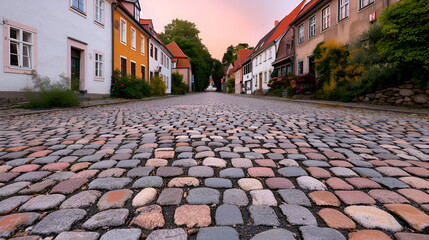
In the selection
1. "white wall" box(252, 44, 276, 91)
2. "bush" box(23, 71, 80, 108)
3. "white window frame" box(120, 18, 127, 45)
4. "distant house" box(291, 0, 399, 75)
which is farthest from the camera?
"white wall" box(252, 44, 276, 91)

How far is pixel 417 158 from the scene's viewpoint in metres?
2.90

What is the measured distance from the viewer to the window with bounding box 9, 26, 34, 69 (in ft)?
29.7

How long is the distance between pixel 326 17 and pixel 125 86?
13777 millimetres

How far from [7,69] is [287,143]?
9837mm

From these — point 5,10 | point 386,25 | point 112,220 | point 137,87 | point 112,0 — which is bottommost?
point 112,220

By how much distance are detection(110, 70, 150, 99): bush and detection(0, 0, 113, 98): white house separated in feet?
1.38

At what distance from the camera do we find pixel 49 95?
8266 mm

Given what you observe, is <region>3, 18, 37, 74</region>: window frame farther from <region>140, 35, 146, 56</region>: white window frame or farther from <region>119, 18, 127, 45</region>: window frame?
<region>140, 35, 146, 56</region>: white window frame

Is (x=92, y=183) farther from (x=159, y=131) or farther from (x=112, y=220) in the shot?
(x=159, y=131)

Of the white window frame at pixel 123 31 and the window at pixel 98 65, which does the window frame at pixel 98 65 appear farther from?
the white window frame at pixel 123 31

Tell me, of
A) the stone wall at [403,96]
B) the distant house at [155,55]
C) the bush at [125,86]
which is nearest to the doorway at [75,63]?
the bush at [125,86]

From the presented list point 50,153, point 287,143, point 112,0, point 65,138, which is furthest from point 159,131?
point 112,0

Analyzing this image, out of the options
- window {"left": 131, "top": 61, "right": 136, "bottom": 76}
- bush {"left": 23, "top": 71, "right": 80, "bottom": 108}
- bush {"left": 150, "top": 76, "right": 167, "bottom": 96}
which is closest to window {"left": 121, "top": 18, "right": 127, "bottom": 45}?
window {"left": 131, "top": 61, "right": 136, "bottom": 76}

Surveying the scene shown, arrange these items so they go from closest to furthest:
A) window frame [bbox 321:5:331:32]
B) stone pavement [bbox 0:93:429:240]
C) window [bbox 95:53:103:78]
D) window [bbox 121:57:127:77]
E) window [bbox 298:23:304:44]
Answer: stone pavement [bbox 0:93:429:240] < window [bbox 95:53:103:78] < window frame [bbox 321:5:331:32] < window [bbox 121:57:127:77] < window [bbox 298:23:304:44]
